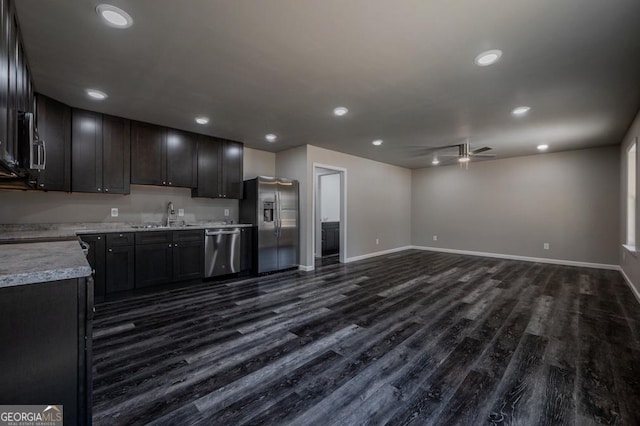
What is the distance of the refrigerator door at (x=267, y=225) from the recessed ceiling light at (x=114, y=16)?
3163 mm

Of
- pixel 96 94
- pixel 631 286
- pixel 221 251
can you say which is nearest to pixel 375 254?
pixel 221 251

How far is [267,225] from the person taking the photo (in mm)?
5203

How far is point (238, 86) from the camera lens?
9.90 ft

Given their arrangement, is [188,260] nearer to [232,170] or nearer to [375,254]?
[232,170]

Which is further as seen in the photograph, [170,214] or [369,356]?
[170,214]

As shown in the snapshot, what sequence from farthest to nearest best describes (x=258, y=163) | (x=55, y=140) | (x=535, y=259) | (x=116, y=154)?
(x=535, y=259) → (x=258, y=163) → (x=116, y=154) → (x=55, y=140)

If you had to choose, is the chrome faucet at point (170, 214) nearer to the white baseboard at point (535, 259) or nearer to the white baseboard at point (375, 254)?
the white baseboard at point (375, 254)

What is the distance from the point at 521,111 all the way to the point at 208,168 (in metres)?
4.80

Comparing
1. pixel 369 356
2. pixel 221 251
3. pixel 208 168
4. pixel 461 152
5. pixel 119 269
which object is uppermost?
pixel 461 152

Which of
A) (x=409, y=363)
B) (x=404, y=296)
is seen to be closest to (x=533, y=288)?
(x=404, y=296)

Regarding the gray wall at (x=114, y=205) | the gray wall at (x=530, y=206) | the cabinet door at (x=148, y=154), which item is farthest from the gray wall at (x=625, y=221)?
the cabinet door at (x=148, y=154)

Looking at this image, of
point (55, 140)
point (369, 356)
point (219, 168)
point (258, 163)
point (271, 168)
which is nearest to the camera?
point (369, 356)

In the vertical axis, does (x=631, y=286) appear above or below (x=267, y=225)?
below

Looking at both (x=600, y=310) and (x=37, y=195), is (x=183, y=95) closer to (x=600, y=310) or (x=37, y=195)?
(x=37, y=195)
